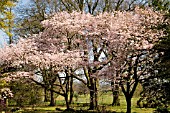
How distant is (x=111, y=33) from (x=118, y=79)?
329cm

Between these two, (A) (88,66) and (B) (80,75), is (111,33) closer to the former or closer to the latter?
(A) (88,66)

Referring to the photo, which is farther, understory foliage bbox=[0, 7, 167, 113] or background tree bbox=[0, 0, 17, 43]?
understory foliage bbox=[0, 7, 167, 113]

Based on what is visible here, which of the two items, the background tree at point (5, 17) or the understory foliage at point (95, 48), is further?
the understory foliage at point (95, 48)

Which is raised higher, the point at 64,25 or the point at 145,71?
the point at 64,25

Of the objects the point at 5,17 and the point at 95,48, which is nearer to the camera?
the point at 5,17

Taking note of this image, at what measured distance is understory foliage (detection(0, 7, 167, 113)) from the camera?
772 inches

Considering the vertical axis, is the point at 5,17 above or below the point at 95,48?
above

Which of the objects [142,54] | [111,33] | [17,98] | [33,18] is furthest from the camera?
[33,18]

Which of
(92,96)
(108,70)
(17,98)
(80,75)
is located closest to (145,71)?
(108,70)

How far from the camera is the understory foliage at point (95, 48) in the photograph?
19609 millimetres

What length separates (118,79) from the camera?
Result: 799 inches

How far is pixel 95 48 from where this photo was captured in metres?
24.7

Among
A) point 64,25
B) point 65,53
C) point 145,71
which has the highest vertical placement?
point 64,25

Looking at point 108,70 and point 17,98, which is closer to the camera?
point 108,70
